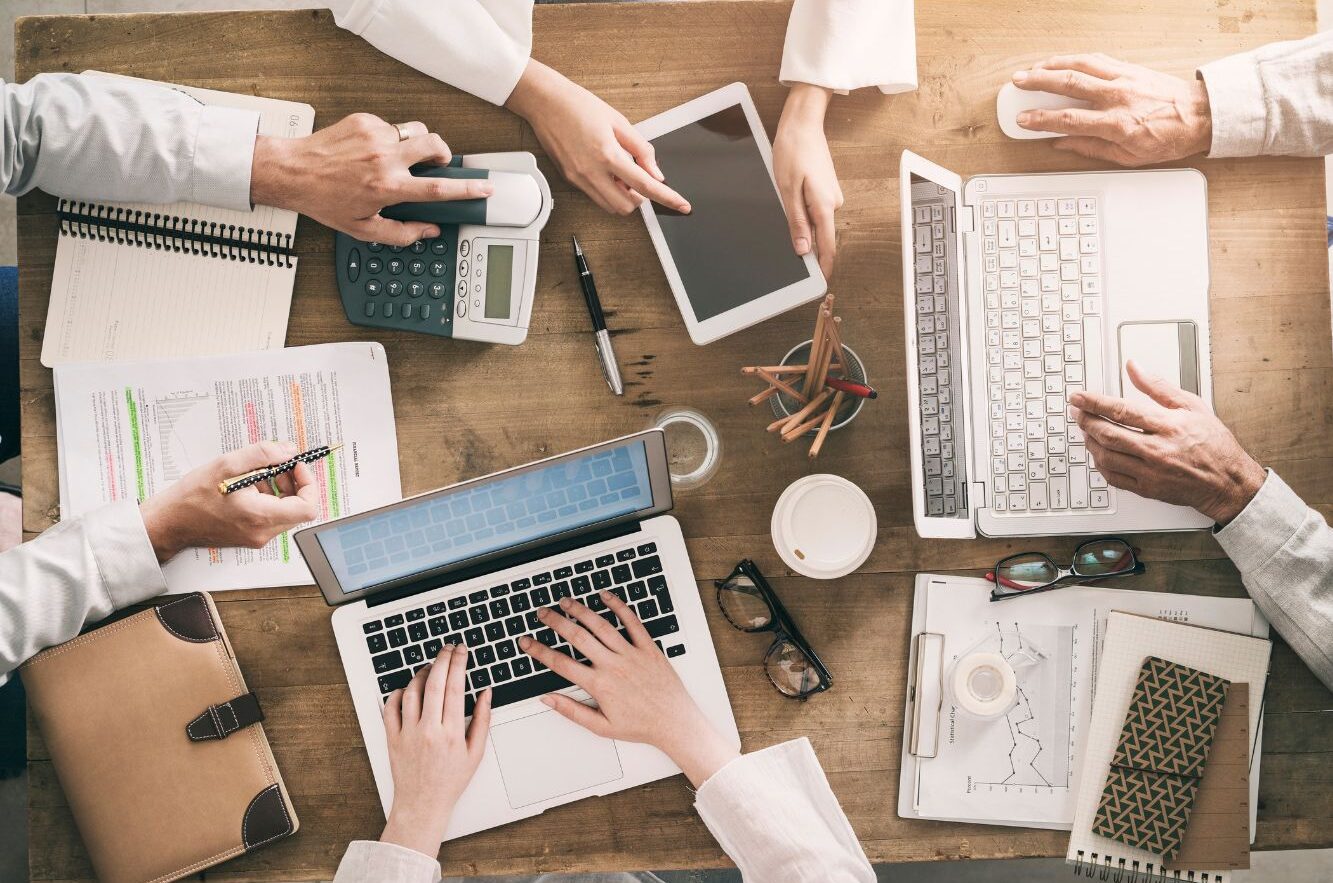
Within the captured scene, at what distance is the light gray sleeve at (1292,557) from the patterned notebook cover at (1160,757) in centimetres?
12

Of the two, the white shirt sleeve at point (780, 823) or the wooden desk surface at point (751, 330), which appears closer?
the white shirt sleeve at point (780, 823)

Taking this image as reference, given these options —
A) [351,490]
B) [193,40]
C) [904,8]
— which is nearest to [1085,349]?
[904,8]

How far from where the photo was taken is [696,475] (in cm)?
116

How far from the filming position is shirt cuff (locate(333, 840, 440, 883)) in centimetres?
106

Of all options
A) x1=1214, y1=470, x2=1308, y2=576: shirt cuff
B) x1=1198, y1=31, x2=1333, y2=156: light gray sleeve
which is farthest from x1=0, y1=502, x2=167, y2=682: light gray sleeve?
x1=1198, y1=31, x2=1333, y2=156: light gray sleeve

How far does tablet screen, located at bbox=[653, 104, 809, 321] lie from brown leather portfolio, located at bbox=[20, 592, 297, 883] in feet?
2.58

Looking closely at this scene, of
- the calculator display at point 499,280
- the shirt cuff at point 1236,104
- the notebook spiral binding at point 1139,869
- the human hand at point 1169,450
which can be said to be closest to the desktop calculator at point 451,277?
the calculator display at point 499,280

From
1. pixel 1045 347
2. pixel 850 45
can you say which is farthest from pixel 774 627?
pixel 850 45

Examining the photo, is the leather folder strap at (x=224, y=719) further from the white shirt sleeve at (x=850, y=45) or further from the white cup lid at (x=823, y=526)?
the white shirt sleeve at (x=850, y=45)

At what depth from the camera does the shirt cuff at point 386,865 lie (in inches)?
41.8

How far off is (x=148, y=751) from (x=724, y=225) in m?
0.97

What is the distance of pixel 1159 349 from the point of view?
3.69ft

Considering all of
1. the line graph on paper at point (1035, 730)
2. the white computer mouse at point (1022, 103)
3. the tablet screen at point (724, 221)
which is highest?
the white computer mouse at point (1022, 103)

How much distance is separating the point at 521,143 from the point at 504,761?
2.63 feet
